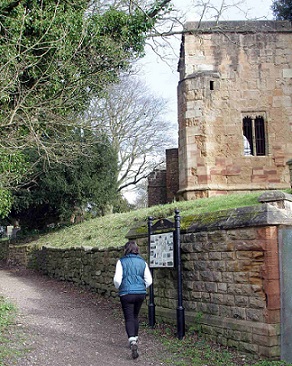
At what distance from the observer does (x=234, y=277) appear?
648 cm

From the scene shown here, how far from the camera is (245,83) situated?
1827 cm

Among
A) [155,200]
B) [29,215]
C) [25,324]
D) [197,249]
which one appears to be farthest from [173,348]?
[29,215]

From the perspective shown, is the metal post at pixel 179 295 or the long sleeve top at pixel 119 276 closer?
the long sleeve top at pixel 119 276

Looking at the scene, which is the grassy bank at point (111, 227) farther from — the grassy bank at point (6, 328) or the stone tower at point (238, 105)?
the grassy bank at point (6, 328)

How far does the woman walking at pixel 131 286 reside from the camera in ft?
21.0

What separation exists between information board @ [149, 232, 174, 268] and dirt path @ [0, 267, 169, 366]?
47.1 inches

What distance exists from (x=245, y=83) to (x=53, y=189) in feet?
30.5

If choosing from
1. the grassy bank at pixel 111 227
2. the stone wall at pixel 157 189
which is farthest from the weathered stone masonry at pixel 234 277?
the stone wall at pixel 157 189

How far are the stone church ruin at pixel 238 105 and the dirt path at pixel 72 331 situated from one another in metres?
7.67

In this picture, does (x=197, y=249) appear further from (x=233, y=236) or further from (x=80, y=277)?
(x=80, y=277)

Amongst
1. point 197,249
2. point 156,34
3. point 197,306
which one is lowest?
point 197,306

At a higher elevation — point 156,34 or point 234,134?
point 156,34

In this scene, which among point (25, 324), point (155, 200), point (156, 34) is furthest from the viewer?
point (155, 200)

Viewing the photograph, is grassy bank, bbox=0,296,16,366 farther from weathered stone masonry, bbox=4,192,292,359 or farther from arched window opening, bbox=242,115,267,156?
arched window opening, bbox=242,115,267,156
